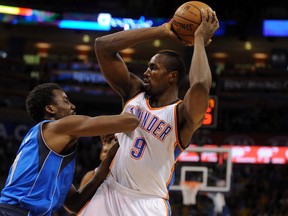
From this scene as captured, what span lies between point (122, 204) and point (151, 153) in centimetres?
41

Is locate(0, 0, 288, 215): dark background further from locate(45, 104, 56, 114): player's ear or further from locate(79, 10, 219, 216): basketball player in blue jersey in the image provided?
locate(45, 104, 56, 114): player's ear

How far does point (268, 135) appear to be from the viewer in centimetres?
1902

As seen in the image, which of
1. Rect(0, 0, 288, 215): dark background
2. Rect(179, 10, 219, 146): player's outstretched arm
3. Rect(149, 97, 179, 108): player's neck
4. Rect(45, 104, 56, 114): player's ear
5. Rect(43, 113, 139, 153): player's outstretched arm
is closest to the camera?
Rect(43, 113, 139, 153): player's outstretched arm

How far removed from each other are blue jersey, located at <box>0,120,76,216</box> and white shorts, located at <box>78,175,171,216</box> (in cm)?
Result: 32

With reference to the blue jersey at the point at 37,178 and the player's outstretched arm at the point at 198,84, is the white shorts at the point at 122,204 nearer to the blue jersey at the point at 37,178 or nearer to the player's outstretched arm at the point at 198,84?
the blue jersey at the point at 37,178

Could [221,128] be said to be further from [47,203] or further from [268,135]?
[47,203]

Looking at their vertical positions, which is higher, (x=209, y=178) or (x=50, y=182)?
(x=50, y=182)

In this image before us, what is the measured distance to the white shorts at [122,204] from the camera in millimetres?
4004

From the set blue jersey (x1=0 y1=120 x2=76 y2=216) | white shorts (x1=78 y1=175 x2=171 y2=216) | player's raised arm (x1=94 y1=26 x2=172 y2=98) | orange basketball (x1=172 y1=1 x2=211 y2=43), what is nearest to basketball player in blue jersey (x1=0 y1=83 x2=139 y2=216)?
blue jersey (x1=0 y1=120 x2=76 y2=216)

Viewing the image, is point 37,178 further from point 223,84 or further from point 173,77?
point 223,84

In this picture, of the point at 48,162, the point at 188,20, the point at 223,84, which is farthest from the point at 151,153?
the point at 223,84

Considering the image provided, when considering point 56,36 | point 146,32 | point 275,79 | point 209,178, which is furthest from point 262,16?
point 146,32

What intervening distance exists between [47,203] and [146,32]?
136 centimetres

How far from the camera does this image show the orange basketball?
4027 mm
